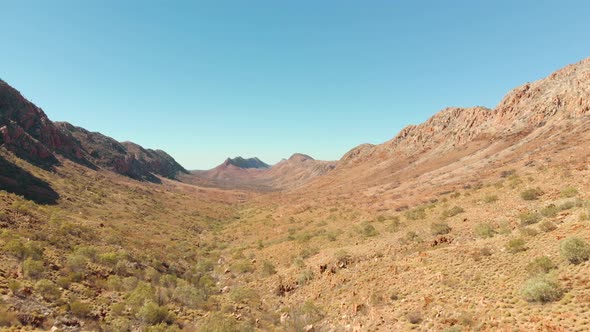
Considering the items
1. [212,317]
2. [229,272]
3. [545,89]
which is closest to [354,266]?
[212,317]

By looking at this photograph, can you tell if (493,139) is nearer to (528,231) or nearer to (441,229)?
(441,229)

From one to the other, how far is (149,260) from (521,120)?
70.9 metres

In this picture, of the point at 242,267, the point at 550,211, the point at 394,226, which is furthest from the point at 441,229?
the point at 242,267

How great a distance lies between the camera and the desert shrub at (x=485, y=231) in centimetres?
1830

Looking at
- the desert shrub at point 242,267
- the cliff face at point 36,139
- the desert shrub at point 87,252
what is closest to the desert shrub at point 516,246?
the desert shrub at point 242,267

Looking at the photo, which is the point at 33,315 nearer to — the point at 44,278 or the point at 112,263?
the point at 44,278

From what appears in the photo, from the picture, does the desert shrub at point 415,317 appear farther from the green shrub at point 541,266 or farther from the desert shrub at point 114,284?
the desert shrub at point 114,284

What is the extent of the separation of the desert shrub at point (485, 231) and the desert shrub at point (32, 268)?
24.0m

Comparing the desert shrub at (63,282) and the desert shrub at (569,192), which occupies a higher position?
the desert shrub at (569,192)

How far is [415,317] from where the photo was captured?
12.8 metres

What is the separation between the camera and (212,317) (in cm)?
1453

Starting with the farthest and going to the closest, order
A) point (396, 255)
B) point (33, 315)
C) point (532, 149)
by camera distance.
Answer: point (532, 149)
point (396, 255)
point (33, 315)

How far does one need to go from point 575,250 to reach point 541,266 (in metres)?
1.36

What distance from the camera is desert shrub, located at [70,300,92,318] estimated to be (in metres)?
13.1
